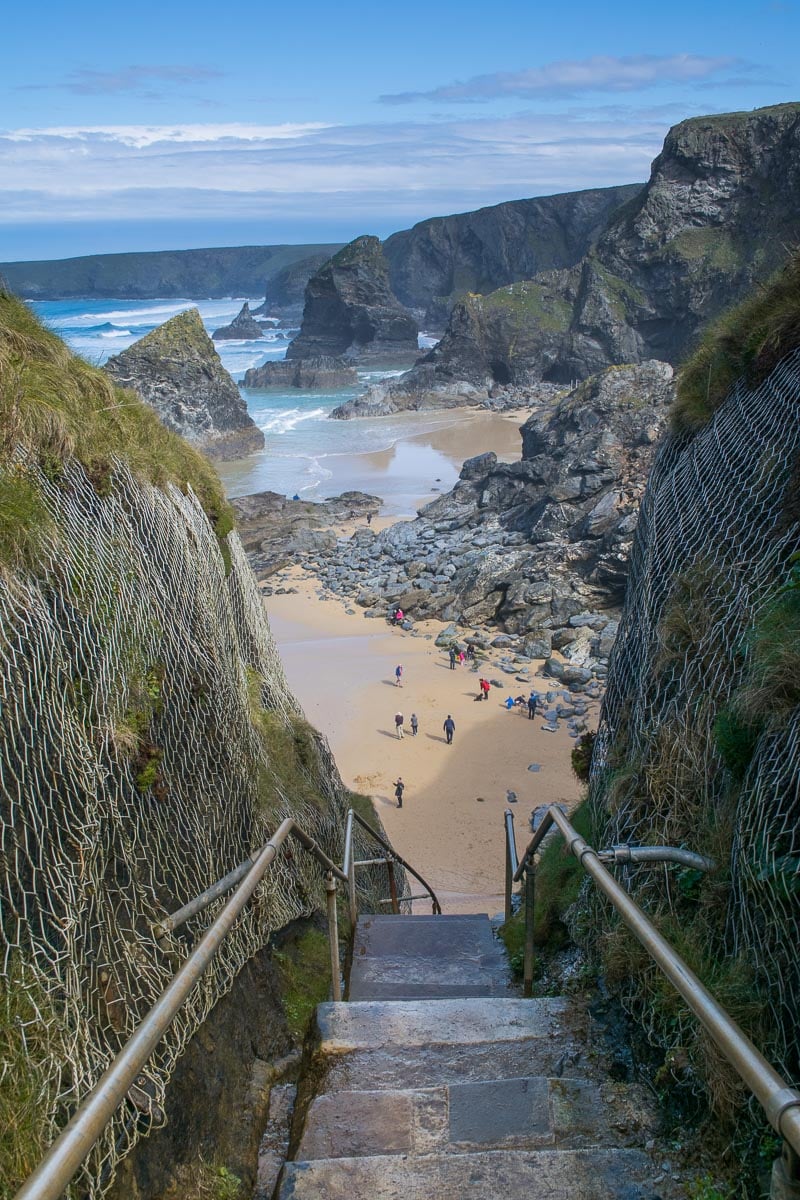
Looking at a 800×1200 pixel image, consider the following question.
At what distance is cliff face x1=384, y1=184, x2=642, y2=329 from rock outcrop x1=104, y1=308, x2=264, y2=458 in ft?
230

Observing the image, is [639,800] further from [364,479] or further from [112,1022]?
[364,479]

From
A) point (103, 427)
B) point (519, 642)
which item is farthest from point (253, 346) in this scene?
point (103, 427)

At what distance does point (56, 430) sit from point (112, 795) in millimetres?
2090

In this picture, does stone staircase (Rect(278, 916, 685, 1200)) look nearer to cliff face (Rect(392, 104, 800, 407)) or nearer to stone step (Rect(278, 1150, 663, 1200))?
stone step (Rect(278, 1150, 663, 1200))

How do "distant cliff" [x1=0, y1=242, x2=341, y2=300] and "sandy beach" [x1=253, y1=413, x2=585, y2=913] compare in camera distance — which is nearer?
"sandy beach" [x1=253, y1=413, x2=585, y2=913]

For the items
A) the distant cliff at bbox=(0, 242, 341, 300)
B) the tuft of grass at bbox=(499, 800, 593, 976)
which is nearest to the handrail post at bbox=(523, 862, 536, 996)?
the tuft of grass at bbox=(499, 800, 593, 976)

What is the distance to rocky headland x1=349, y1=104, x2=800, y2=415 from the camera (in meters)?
66.6

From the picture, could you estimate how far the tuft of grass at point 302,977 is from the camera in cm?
472

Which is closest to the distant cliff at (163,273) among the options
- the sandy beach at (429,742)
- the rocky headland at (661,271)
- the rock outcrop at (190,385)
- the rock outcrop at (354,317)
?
the rock outcrop at (354,317)

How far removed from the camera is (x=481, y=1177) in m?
2.67

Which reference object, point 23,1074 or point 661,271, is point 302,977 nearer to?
point 23,1074

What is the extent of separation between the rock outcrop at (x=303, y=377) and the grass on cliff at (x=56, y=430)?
7648 cm

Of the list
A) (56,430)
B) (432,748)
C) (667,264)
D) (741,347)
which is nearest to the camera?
(56,430)

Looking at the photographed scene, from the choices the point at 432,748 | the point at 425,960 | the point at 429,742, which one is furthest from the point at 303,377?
the point at 425,960
